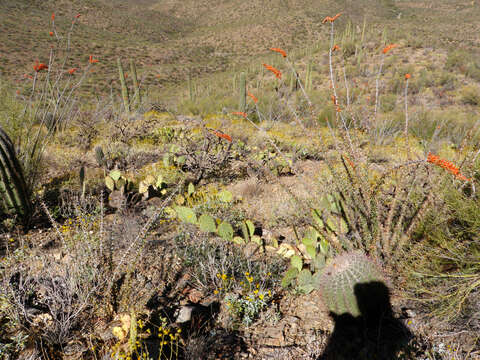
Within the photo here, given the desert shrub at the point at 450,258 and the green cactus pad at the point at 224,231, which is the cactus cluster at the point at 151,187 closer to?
the green cactus pad at the point at 224,231

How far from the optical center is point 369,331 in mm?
1970

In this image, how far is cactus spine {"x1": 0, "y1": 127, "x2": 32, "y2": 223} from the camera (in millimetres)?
3077

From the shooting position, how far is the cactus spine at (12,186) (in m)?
3.08

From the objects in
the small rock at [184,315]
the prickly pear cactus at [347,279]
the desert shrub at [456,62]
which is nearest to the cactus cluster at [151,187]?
the small rock at [184,315]

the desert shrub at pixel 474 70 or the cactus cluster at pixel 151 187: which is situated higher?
the cactus cluster at pixel 151 187

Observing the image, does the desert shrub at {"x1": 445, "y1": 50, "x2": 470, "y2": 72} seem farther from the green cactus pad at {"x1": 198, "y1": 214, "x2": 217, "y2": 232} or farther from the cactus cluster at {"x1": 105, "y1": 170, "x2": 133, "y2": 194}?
the cactus cluster at {"x1": 105, "y1": 170, "x2": 133, "y2": 194}

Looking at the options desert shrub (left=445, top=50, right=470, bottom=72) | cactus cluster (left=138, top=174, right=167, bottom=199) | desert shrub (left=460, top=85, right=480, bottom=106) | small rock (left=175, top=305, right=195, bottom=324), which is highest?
small rock (left=175, top=305, right=195, bottom=324)

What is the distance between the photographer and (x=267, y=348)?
74.3 inches

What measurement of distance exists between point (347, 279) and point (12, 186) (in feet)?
11.9

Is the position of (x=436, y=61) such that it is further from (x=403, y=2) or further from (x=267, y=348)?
(x=403, y=2)

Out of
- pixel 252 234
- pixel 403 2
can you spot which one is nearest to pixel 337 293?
pixel 252 234

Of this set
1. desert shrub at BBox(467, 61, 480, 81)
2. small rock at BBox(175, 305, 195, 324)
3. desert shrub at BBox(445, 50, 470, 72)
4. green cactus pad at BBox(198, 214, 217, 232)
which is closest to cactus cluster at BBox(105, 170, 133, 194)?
green cactus pad at BBox(198, 214, 217, 232)

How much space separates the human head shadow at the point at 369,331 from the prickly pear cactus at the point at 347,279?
0.03m

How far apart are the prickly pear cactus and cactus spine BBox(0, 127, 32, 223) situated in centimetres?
342
